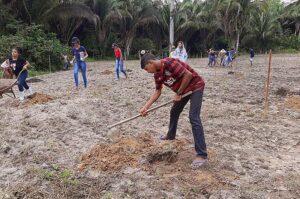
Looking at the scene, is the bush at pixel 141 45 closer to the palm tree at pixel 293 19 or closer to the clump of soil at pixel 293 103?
the palm tree at pixel 293 19

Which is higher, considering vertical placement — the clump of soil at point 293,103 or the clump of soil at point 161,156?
the clump of soil at point 161,156

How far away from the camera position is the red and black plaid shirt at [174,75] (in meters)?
3.99

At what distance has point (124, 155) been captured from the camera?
4434mm

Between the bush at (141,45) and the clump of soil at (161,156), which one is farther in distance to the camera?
the bush at (141,45)

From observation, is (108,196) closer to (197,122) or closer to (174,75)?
(197,122)

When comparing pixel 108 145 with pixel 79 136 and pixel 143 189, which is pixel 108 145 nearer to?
pixel 79 136

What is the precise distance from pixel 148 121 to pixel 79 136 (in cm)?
150

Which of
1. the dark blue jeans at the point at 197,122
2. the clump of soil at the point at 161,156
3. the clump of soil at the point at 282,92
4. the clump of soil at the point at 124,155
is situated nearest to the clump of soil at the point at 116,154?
the clump of soil at the point at 124,155

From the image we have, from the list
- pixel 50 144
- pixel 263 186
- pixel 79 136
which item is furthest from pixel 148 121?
pixel 263 186

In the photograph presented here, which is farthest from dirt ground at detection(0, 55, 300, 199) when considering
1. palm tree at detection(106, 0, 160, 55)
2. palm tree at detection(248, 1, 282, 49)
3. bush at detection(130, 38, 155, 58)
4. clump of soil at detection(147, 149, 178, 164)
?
palm tree at detection(248, 1, 282, 49)

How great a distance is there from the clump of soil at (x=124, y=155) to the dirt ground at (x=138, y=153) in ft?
0.04

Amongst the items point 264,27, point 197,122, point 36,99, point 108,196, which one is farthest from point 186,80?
point 264,27

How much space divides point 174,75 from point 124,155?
1215mm

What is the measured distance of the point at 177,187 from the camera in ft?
12.0
